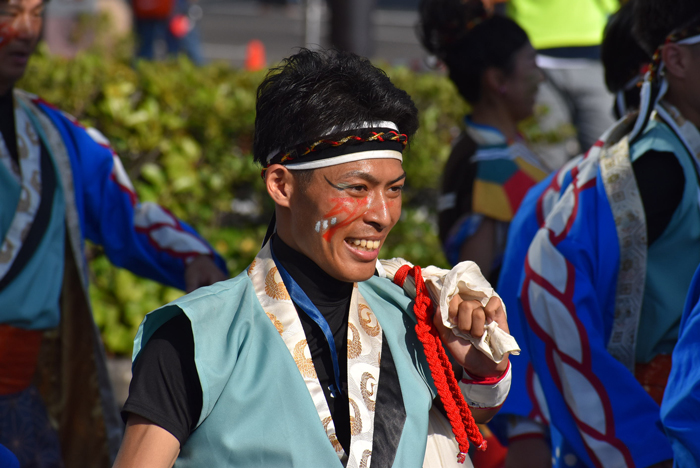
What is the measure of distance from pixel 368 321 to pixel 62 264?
1.45 m

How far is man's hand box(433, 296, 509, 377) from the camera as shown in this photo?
1883 millimetres

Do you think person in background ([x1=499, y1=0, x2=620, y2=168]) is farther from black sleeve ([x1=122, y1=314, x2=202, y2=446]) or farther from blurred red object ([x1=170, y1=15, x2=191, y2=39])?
blurred red object ([x1=170, y1=15, x2=191, y2=39])

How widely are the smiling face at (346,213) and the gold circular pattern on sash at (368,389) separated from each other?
0.23 m

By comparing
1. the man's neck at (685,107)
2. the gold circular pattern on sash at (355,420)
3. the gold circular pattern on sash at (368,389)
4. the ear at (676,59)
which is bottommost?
the gold circular pattern on sash at (355,420)

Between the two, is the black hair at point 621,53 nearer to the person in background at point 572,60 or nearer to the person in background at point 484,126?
the person in background at point 484,126

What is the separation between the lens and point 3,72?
9.45ft

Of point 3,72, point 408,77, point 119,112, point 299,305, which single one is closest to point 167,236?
point 3,72

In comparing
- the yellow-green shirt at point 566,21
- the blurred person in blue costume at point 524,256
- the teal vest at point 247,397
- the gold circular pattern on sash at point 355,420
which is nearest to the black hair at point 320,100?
the teal vest at point 247,397

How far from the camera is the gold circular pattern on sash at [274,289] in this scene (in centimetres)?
191

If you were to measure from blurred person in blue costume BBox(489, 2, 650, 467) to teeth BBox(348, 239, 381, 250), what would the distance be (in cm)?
88

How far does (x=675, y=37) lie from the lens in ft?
8.05

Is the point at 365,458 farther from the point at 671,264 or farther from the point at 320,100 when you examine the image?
the point at 671,264

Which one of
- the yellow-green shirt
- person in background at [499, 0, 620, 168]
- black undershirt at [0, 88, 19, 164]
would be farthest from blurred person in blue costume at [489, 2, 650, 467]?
the yellow-green shirt

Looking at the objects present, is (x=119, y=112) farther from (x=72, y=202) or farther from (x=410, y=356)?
(x=410, y=356)
